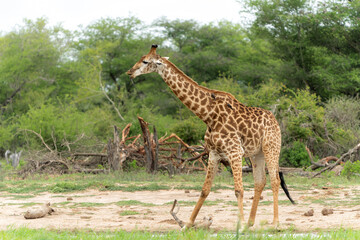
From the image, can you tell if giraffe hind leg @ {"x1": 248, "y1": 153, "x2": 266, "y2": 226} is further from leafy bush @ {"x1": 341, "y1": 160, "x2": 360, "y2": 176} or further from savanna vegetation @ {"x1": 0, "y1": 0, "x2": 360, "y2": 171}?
savanna vegetation @ {"x1": 0, "y1": 0, "x2": 360, "y2": 171}

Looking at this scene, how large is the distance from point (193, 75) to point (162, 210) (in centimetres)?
2793

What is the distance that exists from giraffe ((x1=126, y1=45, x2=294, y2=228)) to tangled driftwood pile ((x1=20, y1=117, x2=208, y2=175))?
6.32 m

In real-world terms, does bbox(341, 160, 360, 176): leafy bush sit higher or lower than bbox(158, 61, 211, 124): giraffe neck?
lower

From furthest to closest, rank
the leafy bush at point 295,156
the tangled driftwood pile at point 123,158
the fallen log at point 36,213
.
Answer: the leafy bush at point 295,156 → the tangled driftwood pile at point 123,158 → the fallen log at point 36,213

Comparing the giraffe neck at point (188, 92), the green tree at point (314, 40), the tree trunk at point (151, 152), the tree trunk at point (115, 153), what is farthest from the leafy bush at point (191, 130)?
the giraffe neck at point (188, 92)

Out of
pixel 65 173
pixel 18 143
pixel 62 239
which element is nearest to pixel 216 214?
pixel 62 239

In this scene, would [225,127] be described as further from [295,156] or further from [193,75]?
[193,75]

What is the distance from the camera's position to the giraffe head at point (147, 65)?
21.5ft

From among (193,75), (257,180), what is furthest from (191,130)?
(193,75)

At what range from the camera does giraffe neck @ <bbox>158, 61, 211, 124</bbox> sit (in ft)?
22.1

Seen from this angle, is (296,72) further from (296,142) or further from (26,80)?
(26,80)

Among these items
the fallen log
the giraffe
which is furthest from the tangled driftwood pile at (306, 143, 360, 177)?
the fallen log

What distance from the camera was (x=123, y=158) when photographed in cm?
1416

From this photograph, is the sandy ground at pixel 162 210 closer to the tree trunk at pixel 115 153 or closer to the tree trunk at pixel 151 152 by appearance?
the tree trunk at pixel 151 152
